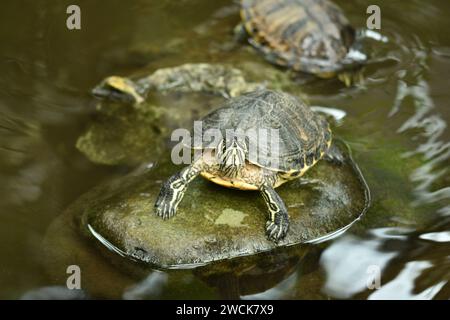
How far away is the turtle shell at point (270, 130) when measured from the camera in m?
4.48

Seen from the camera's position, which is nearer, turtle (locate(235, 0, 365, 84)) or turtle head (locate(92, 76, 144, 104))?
turtle head (locate(92, 76, 144, 104))

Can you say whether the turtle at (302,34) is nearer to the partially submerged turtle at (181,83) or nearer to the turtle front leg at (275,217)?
the partially submerged turtle at (181,83)

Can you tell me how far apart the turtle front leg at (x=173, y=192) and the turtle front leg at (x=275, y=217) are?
1.93ft

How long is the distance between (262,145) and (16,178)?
2292 millimetres

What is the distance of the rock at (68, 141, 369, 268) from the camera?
427 cm

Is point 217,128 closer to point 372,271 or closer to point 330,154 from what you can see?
point 330,154

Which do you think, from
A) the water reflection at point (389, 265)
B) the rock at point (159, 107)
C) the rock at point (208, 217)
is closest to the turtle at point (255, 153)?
the rock at point (208, 217)

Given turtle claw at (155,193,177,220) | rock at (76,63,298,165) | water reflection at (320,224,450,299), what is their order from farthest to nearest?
rock at (76,63,298,165) → turtle claw at (155,193,177,220) → water reflection at (320,224,450,299)

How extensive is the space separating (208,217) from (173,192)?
33cm

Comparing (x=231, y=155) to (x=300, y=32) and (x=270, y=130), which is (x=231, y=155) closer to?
(x=270, y=130)

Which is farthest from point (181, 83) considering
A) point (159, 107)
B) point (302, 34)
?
point (302, 34)

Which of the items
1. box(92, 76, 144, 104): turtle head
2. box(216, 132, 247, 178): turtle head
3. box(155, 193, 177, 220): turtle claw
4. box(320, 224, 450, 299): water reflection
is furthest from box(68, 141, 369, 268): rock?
box(92, 76, 144, 104): turtle head

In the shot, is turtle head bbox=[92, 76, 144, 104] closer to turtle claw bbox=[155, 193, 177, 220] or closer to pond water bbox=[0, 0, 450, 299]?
pond water bbox=[0, 0, 450, 299]
